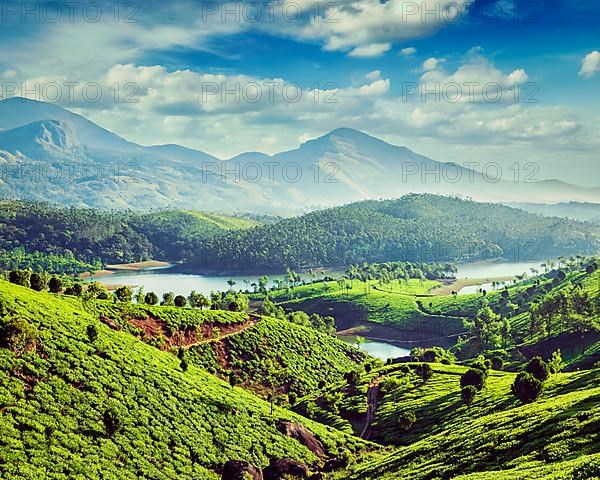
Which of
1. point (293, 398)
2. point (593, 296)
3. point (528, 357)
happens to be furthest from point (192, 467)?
point (593, 296)

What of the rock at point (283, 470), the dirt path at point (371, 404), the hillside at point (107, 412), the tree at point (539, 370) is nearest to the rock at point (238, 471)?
the hillside at point (107, 412)

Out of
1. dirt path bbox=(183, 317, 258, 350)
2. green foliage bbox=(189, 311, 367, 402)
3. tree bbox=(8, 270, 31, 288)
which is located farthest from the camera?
dirt path bbox=(183, 317, 258, 350)

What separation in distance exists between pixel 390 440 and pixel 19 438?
5121 cm

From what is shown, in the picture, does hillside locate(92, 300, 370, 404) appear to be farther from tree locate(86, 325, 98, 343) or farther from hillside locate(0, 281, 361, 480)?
tree locate(86, 325, 98, 343)

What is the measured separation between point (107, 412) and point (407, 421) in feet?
146

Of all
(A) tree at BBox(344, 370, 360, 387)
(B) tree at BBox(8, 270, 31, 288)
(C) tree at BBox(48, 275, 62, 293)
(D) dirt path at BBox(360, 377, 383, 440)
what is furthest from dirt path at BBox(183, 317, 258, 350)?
(D) dirt path at BBox(360, 377, 383, 440)

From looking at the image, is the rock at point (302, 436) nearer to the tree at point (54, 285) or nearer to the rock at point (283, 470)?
the rock at point (283, 470)

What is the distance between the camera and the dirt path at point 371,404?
3255 inches

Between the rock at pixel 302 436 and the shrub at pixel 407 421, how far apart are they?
1445 cm

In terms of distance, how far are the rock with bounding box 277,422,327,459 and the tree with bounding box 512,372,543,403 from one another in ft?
85.4

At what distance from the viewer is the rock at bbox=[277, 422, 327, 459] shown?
67.9 m

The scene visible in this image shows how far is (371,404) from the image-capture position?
93.0m

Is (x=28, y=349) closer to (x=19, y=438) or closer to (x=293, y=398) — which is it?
(x=19, y=438)

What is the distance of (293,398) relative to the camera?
320 ft
